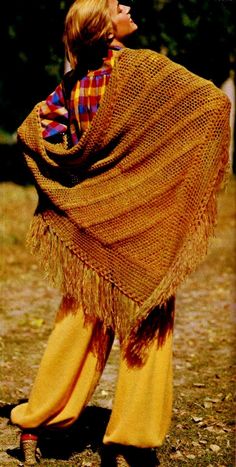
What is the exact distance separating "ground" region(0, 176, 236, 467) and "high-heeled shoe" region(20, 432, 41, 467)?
0.07 metres

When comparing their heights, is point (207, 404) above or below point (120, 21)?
below

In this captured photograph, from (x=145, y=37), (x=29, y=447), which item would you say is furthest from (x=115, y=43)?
(x=145, y=37)

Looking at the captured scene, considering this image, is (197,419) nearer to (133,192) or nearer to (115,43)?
(133,192)

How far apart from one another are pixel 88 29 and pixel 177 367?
9.09 ft

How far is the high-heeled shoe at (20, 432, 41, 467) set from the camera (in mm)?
3730

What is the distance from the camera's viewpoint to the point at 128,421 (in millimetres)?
3506

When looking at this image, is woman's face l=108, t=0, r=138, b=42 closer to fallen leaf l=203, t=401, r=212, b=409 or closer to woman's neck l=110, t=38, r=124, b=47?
woman's neck l=110, t=38, r=124, b=47

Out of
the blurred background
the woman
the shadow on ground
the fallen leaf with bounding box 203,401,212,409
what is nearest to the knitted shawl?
the woman

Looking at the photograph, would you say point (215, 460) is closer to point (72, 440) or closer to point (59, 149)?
point (72, 440)

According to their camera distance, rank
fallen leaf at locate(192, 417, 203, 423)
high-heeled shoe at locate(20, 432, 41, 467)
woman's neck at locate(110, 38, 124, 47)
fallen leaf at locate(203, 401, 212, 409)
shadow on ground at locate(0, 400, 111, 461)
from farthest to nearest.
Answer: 1. fallen leaf at locate(203, 401, 212, 409)
2. fallen leaf at locate(192, 417, 203, 423)
3. shadow on ground at locate(0, 400, 111, 461)
4. high-heeled shoe at locate(20, 432, 41, 467)
5. woman's neck at locate(110, 38, 124, 47)

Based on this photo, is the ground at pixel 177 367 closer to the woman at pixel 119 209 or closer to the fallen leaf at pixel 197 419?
the fallen leaf at pixel 197 419

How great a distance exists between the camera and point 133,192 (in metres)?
3.49

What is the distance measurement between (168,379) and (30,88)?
10.7m

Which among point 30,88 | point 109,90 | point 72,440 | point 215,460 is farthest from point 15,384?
point 30,88
